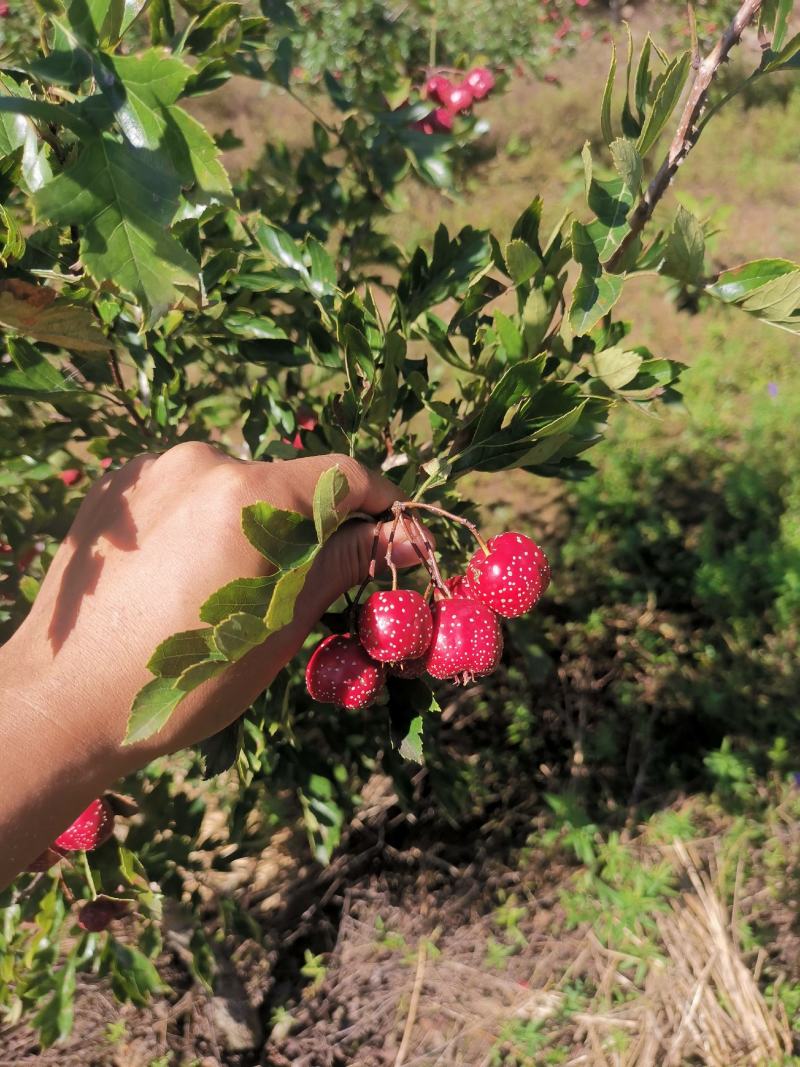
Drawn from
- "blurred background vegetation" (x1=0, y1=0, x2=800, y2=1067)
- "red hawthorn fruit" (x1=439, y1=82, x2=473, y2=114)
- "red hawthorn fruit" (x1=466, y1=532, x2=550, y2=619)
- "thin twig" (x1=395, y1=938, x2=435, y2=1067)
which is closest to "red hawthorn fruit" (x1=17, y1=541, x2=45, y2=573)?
"blurred background vegetation" (x1=0, y1=0, x2=800, y2=1067)

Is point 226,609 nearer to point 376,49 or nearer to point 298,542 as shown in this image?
point 298,542

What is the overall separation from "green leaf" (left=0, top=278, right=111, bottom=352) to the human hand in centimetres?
23

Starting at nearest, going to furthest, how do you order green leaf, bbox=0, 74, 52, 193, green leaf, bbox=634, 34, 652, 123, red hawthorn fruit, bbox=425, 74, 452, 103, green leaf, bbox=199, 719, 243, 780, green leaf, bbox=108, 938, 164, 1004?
green leaf, bbox=634, 34, 652, 123, green leaf, bbox=0, 74, 52, 193, green leaf, bbox=199, 719, 243, 780, green leaf, bbox=108, 938, 164, 1004, red hawthorn fruit, bbox=425, 74, 452, 103

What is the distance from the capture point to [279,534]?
2.56 ft

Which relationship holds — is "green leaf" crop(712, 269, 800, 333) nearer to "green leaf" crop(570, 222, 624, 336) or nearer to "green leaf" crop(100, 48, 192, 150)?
"green leaf" crop(570, 222, 624, 336)

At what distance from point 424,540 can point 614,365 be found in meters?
0.32

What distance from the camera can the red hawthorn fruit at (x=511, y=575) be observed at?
3.30ft

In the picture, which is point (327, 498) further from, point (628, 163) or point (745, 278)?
point (745, 278)

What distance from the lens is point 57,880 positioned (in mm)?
1562

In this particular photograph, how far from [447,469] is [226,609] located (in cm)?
37

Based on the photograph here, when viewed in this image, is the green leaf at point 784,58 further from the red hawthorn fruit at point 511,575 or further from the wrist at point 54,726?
the wrist at point 54,726

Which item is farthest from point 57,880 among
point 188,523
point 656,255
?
point 656,255

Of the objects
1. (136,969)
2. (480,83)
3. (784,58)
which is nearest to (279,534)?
(784,58)

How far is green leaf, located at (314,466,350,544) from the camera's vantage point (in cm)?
74
